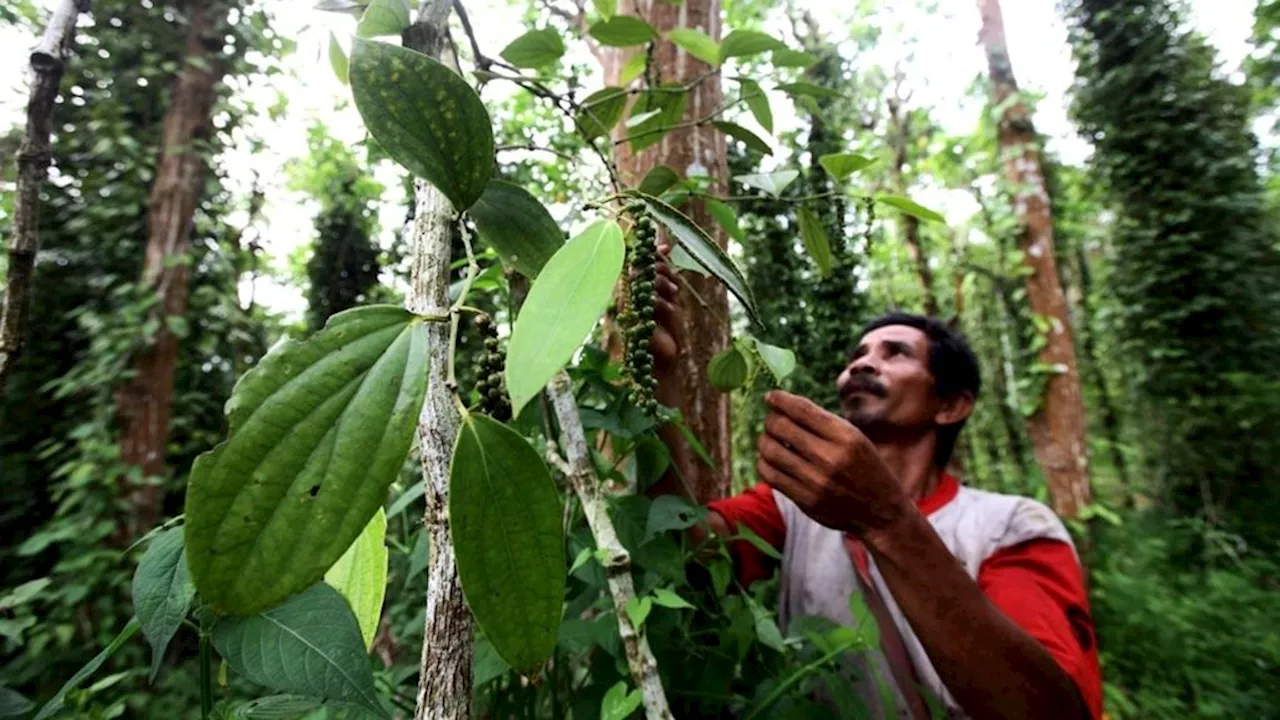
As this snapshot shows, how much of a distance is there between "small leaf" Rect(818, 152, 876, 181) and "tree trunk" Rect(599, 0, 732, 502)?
0.22 meters

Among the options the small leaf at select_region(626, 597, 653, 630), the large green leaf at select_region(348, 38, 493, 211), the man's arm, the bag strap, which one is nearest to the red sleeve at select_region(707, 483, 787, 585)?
the bag strap

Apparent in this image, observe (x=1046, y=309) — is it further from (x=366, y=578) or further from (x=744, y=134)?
(x=366, y=578)

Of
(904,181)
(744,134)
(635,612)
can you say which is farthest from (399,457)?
(904,181)

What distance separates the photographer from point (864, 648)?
0.69 metres

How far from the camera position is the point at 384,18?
0.43 meters

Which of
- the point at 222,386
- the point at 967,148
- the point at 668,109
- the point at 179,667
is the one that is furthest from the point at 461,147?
the point at 967,148

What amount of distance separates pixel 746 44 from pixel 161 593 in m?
0.72

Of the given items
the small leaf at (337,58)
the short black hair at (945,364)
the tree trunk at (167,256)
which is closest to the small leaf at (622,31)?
the small leaf at (337,58)

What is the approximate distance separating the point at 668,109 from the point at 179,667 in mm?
2257

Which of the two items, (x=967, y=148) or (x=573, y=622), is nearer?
(x=573, y=622)

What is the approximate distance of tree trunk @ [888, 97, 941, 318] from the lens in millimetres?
4285

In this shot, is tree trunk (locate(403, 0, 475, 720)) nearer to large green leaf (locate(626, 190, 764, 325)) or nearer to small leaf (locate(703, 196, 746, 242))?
large green leaf (locate(626, 190, 764, 325))

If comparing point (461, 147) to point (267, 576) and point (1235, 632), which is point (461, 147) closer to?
point (267, 576)

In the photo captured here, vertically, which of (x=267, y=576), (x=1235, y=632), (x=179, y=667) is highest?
(x=267, y=576)
